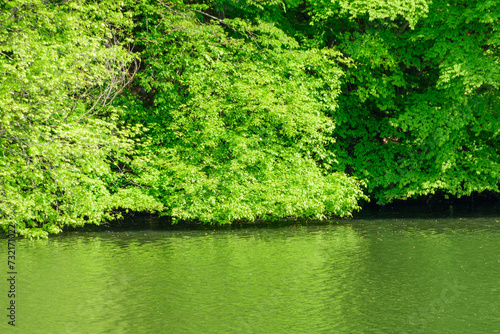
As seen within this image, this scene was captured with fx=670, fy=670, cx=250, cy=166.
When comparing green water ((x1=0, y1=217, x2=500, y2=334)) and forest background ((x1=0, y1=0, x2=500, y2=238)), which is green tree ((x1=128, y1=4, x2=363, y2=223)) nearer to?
forest background ((x1=0, y1=0, x2=500, y2=238))

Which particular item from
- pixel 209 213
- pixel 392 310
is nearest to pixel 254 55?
pixel 209 213

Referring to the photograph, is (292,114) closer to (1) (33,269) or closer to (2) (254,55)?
(2) (254,55)

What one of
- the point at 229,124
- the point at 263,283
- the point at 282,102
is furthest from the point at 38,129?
the point at 282,102

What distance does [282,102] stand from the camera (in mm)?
25375

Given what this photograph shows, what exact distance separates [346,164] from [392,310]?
1986 cm

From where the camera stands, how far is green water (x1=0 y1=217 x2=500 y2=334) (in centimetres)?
1143

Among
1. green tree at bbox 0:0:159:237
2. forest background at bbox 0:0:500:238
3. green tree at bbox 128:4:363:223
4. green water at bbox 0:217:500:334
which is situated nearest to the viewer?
green water at bbox 0:217:500:334

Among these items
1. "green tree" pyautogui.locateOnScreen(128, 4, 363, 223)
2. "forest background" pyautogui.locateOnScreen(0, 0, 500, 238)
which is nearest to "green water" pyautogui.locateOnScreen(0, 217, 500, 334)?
"green tree" pyautogui.locateOnScreen(128, 4, 363, 223)

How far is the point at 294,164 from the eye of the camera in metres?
25.6

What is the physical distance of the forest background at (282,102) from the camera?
2438 centimetres

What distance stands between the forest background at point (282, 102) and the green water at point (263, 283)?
2396 mm

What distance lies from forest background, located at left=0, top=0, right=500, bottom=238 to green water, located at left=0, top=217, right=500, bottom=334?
2396 millimetres

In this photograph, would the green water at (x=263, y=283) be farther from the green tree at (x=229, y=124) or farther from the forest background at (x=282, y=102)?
the forest background at (x=282, y=102)

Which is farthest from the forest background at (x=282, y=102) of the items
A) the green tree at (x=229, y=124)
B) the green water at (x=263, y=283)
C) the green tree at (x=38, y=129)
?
the green water at (x=263, y=283)
